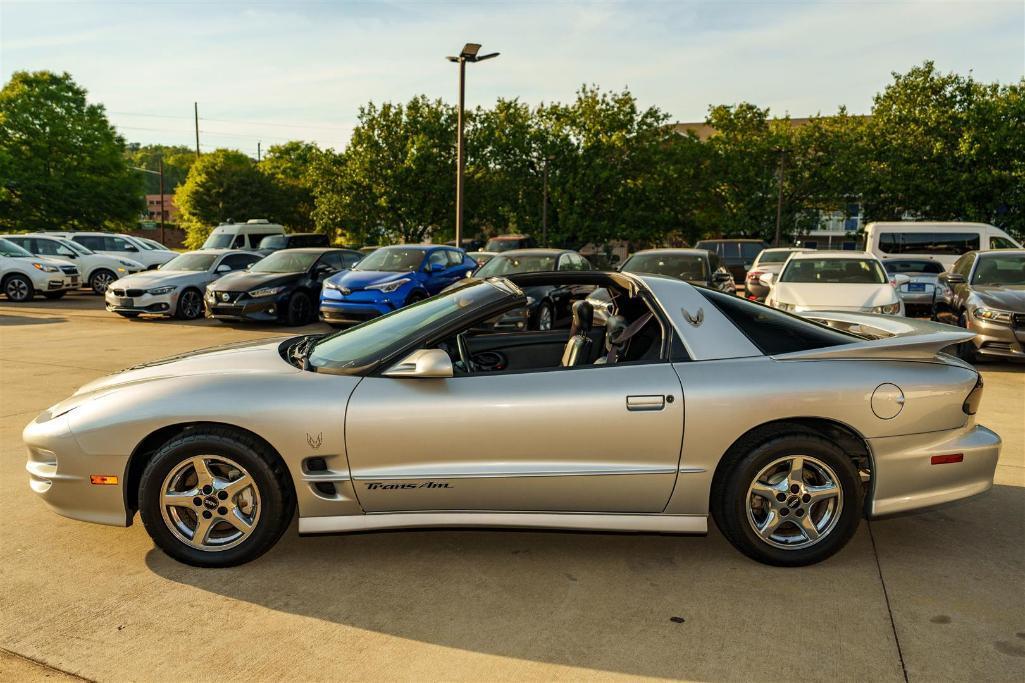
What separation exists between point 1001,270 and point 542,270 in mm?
6521

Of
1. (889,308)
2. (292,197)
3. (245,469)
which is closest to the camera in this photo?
(245,469)

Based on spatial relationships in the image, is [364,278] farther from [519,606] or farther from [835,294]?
[519,606]

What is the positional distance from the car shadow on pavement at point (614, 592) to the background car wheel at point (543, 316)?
3.48m

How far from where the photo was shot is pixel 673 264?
40.3ft

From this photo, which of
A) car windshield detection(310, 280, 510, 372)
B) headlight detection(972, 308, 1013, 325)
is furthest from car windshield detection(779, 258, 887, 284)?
car windshield detection(310, 280, 510, 372)

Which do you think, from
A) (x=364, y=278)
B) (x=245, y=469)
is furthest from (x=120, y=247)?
(x=245, y=469)

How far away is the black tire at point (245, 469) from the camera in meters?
3.47

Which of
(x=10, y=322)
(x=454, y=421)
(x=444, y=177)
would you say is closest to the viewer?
(x=454, y=421)

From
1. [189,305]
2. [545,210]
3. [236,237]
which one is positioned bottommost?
[189,305]

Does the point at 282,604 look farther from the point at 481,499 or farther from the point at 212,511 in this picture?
the point at 481,499

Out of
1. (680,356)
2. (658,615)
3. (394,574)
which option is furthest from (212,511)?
(680,356)

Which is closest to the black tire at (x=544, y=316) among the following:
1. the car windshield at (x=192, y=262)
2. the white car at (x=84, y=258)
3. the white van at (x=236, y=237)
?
the car windshield at (x=192, y=262)

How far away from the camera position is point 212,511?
356 centimetres

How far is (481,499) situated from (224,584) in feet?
4.07
